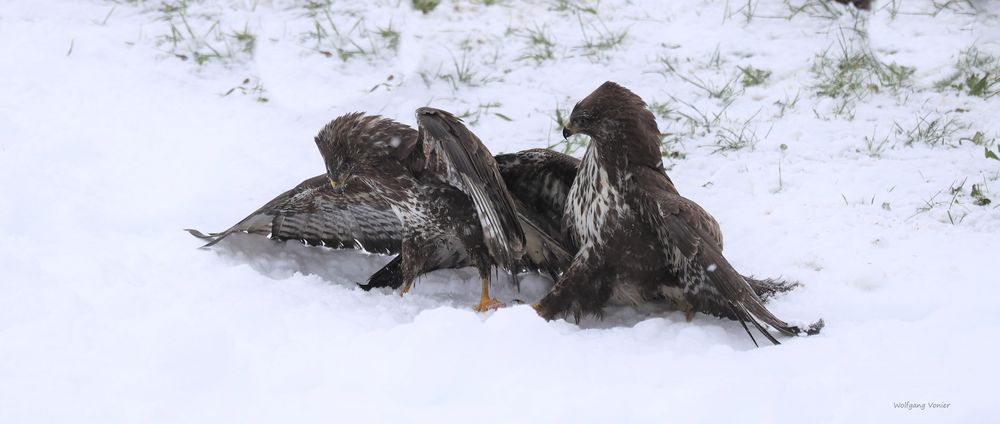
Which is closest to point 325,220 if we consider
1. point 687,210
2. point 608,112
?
point 608,112

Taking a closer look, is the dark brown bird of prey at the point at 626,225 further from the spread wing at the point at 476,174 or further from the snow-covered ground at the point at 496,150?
the spread wing at the point at 476,174

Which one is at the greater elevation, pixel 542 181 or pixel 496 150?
pixel 542 181

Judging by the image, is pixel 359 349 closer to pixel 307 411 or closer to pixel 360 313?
pixel 307 411

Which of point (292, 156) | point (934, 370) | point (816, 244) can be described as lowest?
point (292, 156)

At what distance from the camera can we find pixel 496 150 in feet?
18.7

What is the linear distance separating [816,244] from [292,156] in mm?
3214

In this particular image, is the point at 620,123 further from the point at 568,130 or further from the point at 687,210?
the point at 687,210

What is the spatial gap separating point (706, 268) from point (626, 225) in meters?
0.44

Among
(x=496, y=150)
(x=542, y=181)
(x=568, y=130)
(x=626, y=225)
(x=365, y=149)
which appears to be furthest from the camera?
(x=496, y=150)

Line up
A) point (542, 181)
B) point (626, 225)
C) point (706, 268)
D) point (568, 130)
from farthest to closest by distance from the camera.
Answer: point (542, 181) < point (568, 130) < point (626, 225) < point (706, 268)

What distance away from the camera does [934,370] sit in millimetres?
3031

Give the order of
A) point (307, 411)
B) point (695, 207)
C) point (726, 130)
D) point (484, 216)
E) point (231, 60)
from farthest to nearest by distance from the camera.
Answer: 1. point (231, 60)
2. point (726, 130)
3. point (484, 216)
4. point (695, 207)
5. point (307, 411)

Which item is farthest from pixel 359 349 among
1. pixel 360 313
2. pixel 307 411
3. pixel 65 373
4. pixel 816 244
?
pixel 816 244

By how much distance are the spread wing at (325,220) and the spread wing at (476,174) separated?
2.07 ft
